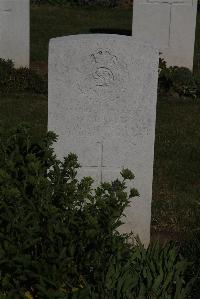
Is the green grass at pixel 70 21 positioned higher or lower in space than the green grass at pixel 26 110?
higher

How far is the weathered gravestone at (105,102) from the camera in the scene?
15.0 feet

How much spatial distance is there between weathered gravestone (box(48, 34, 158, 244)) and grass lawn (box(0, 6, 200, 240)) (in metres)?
0.43

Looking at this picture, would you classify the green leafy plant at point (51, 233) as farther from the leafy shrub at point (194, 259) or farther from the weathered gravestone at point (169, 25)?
the weathered gravestone at point (169, 25)

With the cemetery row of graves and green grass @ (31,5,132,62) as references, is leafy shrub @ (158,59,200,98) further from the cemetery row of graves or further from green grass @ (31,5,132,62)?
green grass @ (31,5,132,62)

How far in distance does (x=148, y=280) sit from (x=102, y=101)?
53.4 inches

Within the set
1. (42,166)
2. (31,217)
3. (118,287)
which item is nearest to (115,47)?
(42,166)

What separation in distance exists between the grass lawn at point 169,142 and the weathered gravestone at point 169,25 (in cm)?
94

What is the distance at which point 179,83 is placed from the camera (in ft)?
33.0

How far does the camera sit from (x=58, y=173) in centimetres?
396

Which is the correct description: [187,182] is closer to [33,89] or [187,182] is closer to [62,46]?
[62,46]

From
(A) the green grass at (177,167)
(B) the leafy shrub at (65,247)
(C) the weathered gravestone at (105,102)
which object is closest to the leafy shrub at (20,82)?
(A) the green grass at (177,167)

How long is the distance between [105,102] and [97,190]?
1.03 meters

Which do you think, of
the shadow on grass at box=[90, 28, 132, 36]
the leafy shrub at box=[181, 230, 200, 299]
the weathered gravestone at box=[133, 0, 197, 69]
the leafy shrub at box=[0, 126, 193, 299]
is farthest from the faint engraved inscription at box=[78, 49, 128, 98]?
the shadow on grass at box=[90, 28, 132, 36]

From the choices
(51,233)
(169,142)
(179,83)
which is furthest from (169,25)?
(51,233)
